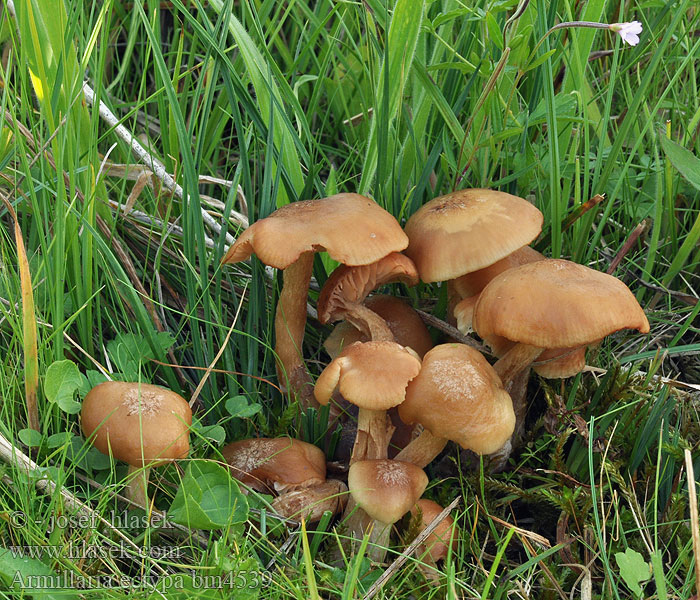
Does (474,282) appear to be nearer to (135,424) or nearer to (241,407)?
(241,407)

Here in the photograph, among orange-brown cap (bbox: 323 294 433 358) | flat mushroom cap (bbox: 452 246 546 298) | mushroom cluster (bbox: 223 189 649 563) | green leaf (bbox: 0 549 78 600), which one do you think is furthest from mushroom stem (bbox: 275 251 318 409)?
green leaf (bbox: 0 549 78 600)

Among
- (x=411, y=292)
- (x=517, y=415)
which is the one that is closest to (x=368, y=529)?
(x=517, y=415)

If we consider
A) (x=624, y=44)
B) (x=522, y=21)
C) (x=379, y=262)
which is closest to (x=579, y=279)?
(x=379, y=262)

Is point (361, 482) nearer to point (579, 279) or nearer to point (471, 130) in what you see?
point (579, 279)

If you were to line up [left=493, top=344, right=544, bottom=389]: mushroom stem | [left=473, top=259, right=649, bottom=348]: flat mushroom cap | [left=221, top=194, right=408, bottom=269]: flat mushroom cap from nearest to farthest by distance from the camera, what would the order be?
1. [left=473, top=259, right=649, bottom=348]: flat mushroom cap
2. [left=221, top=194, right=408, bottom=269]: flat mushroom cap
3. [left=493, top=344, right=544, bottom=389]: mushroom stem

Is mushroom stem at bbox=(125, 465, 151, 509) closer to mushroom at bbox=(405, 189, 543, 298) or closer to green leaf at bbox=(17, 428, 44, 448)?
green leaf at bbox=(17, 428, 44, 448)

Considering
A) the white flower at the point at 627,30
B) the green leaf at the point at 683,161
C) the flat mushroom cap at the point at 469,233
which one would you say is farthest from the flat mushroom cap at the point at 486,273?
the white flower at the point at 627,30

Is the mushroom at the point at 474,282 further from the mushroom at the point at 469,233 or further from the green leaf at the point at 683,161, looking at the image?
the green leaf at the point at 683,161
